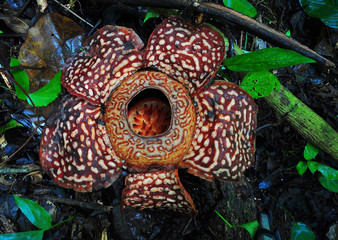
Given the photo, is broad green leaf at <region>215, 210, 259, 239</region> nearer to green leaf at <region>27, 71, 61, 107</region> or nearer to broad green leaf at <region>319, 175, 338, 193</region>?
broad green leaf at <region>319, 175, 338, 193</region>

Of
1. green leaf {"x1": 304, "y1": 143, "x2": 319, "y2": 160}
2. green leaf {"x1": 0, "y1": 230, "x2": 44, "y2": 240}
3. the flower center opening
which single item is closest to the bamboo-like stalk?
green leaf {"x1": 304, "y1": 143, "x2": 319, "y2": 160}

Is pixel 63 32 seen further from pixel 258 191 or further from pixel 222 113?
pixel 258 191

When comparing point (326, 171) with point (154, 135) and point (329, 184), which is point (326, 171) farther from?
point (154, 135)

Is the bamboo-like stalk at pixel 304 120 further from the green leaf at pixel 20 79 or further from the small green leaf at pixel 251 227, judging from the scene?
the green leaf at pixel 20 79

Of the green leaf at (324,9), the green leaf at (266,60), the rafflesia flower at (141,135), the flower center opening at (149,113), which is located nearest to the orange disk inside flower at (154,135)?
the rafflesia flower at (141,135)

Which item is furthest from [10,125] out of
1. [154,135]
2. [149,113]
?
[154,135]

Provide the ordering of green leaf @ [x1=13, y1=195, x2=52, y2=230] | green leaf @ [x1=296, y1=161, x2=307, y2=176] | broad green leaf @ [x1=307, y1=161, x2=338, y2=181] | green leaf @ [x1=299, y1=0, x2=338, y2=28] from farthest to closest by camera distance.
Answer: green leaf @ [x1=296, y1=161, x2=307, y2=176] < broad green leaf @ [x1=307, y1=161, x2=338, y2=181] < green leaf @ [x1=299, y1=0, x2=338, y2=28] < green leaf @ [x1=13, y1=195, x2=52, y2=230]
